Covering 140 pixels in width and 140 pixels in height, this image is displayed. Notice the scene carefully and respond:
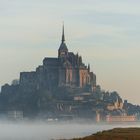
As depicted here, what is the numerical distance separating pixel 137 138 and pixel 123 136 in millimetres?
5901

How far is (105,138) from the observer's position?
105m

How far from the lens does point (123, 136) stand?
106125 mm

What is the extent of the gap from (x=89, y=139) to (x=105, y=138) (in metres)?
2.53

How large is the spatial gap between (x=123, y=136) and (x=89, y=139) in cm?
515

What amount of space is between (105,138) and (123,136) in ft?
10.3

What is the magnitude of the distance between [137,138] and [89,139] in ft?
27.7

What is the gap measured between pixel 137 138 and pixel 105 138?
6034 millimetres

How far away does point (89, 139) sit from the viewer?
105562 mm

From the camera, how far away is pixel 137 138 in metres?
100
